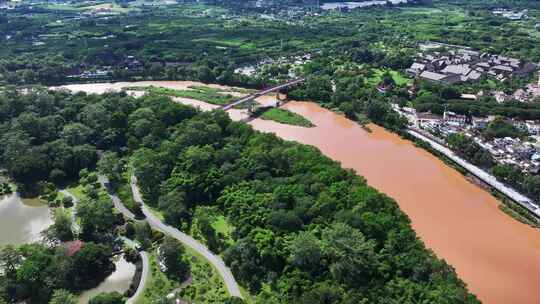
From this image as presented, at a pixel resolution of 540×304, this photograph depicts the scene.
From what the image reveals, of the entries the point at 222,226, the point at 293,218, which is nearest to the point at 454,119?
the point at 293,218

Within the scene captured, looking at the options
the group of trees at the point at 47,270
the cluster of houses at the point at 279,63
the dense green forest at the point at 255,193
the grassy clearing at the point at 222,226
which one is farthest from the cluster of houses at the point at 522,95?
the group of trees at the point at 47,270

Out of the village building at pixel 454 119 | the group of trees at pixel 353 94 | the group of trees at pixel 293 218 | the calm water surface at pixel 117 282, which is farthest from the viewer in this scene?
the group of trees at pixel 353 94

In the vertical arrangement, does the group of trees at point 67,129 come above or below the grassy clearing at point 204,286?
above

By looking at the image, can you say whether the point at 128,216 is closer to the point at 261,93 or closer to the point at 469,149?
the point at 261,93

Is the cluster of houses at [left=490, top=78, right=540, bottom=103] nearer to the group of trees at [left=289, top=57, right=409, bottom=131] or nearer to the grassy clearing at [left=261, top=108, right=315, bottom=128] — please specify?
the group of trees at [left=289, top=57, right=409, bottom=131]

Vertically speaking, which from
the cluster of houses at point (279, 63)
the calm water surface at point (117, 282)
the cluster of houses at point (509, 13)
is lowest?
the calm water surface at point (117, 282)

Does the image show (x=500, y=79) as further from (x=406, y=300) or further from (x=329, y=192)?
(x=406, y=300)

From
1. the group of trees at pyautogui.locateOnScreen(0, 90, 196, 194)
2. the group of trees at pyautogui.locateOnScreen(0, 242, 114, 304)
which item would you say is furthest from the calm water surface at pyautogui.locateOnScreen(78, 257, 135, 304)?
the group of trees at pyautogui.locateOnScreen(0, 90, 196, 194)

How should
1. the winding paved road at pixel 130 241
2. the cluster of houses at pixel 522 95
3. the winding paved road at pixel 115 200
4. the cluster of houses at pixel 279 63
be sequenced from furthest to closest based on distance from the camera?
the cluster of houses at pixel 279 63, the cluster of houses at pixel 522 95, the winding paved road at pixel 115 200, the winding paved road at pixel 130 241

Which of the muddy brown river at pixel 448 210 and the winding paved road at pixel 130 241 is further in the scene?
the muddy brown river at pixel 448 210

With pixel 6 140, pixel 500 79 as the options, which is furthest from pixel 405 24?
pixel 6 140

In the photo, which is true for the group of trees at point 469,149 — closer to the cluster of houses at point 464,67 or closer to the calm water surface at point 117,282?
the cluster of houses at point 464,67
